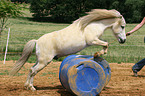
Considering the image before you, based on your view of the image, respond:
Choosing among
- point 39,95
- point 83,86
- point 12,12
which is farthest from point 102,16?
point 12,12

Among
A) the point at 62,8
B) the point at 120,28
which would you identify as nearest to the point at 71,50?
the point at 120,28

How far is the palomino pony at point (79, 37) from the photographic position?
17.3 feet

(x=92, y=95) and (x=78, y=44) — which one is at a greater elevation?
(x=78, y=44)

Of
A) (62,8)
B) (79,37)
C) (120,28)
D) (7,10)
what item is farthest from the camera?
(62,8)

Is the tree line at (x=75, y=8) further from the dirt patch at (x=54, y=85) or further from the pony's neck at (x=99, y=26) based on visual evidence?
the pony's neck at (x=99, y=26)

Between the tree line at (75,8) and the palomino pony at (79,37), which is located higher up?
the palomino pony at (79,37)

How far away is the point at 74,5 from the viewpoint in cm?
5275

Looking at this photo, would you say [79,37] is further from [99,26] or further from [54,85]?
[54,85]

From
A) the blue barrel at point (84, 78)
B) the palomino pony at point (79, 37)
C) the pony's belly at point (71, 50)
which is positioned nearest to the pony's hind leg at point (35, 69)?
the palomino pony at point (79, 37)

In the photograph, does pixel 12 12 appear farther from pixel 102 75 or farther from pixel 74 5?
pixel 74 5

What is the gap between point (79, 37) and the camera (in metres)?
5.26

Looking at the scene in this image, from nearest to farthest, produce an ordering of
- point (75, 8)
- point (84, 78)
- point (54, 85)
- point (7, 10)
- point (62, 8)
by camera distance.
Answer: point (84, 78), point (54, 85), point (7, 10), point (62, 8), point (75, 8)

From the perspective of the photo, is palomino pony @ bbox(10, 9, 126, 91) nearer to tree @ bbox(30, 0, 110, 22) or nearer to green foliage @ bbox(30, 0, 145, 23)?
green foliage @ bbox(30, 0, 145, 23)

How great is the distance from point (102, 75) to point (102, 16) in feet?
5.08
